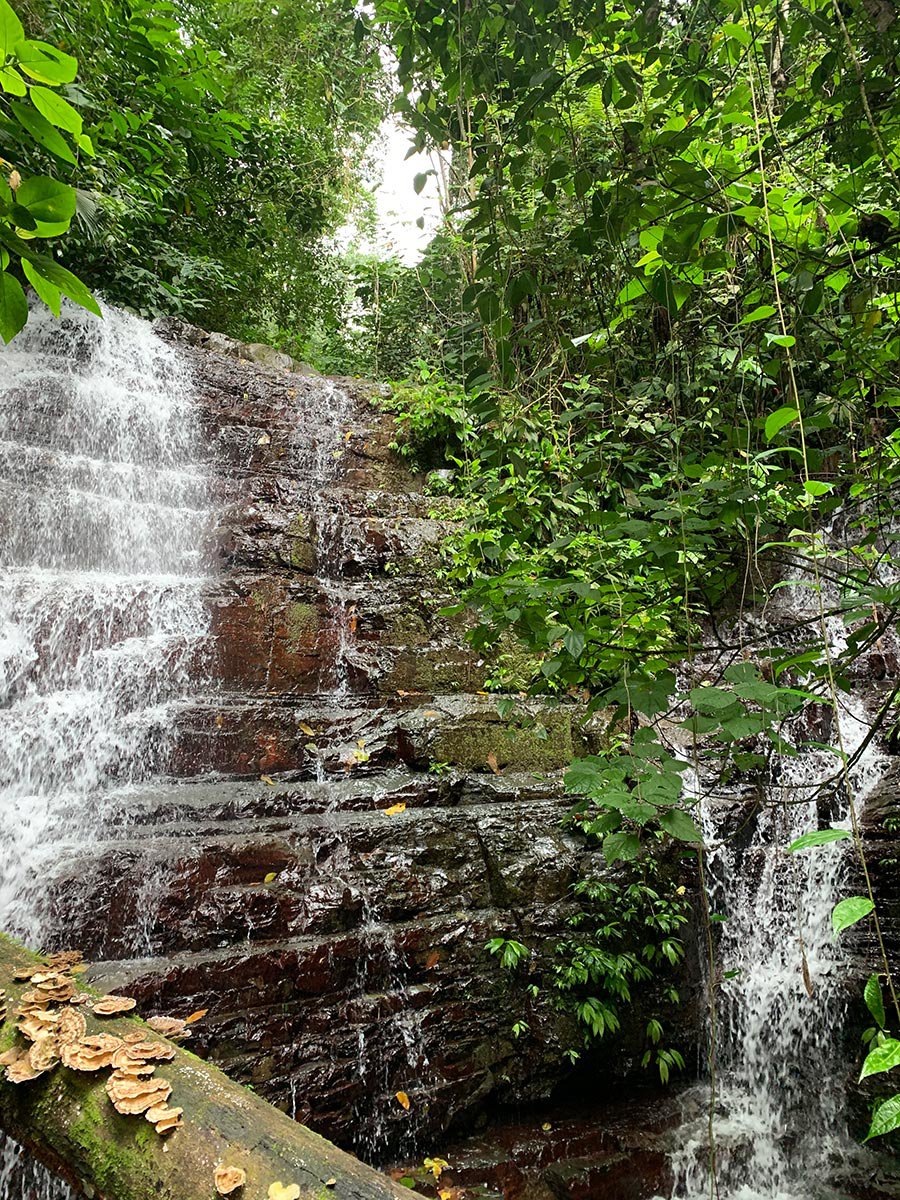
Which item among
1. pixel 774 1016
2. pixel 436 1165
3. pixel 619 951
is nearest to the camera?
pixel 436 1165

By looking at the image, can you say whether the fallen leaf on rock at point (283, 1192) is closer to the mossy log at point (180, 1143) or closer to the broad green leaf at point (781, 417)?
the mossy log at point (180, 1143)

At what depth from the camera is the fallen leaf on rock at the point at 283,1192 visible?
3.82ft

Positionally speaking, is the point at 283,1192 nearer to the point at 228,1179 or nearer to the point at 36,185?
the point at 228,1179

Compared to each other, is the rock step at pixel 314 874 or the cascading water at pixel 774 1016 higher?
the rock step at pixel 314 874

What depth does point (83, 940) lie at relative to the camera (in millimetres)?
3227

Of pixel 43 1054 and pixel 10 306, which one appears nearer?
pixel 10 306

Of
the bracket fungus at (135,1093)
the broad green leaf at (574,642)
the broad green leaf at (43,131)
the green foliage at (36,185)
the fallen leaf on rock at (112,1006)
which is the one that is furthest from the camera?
the broad green leaf at (574,642)

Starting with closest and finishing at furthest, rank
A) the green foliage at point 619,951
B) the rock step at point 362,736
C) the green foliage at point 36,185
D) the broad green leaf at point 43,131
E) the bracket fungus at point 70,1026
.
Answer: the green foliage at point 36,185 → the broad green leaf at point 43,131 → the bracket fungus at point 70,1026 → the green foliage at point 619,951 → the rock step at point 362,736

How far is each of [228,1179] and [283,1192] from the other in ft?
0.33

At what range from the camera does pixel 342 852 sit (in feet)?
12.8

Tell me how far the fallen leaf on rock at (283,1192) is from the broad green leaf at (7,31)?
74.3 inches

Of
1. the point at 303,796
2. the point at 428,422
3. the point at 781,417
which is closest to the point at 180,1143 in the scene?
the point at 781,417

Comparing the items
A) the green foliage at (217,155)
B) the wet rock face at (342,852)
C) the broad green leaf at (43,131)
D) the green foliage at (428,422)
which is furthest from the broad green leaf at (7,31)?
the green foliage at (428,422)

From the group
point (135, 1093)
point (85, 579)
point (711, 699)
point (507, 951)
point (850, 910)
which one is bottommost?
point (507, 951)
